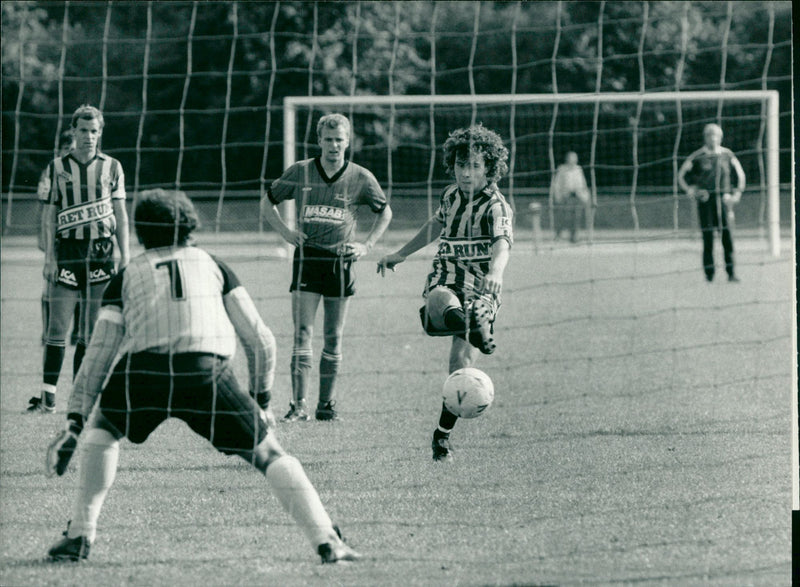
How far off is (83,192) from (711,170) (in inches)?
367

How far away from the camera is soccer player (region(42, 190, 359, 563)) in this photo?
4484 millimetres

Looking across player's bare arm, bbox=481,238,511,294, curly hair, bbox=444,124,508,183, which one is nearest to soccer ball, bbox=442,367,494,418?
player's bare arm, bbox=481,238,511,294

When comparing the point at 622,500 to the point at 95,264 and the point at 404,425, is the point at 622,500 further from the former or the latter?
the point at 95,264

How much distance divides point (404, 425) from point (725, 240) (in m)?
8.91

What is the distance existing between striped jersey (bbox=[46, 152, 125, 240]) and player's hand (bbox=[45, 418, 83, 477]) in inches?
141

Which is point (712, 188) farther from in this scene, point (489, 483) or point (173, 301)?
point (173, 301)

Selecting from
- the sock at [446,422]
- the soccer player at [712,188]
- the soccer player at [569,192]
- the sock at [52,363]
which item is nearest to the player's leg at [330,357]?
the sock at [446,422]

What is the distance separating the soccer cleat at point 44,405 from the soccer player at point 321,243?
1557 millimetres

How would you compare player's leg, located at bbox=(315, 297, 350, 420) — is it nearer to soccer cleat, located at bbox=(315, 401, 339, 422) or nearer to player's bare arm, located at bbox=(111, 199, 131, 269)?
soccer cleat, located at bbox=(315, 401, 339, 422)

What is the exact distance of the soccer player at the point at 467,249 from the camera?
641cm

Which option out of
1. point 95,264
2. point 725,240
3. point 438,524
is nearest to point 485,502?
point 438,524

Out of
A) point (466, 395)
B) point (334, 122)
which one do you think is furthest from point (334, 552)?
point (334, 122)

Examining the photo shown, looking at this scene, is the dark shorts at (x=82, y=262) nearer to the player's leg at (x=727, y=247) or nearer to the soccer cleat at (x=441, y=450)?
the soccer cleat at (x=441, y=450)

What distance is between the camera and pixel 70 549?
459 centimetres
